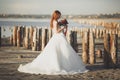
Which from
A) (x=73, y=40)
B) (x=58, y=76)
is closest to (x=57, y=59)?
(x=58, y=76)

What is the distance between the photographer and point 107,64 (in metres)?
18.5

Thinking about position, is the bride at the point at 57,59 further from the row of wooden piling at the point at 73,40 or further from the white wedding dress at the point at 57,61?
the row of wooden piling at the point at 73,40

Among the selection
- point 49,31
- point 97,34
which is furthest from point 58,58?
point 97,34

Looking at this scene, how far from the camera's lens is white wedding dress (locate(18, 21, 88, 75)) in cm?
1669

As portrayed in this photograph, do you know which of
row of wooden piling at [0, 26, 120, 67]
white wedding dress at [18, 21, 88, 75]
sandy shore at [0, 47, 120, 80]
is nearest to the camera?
sandy shore at [0, 47, 120, 80]

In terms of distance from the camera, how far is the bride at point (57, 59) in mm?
16703

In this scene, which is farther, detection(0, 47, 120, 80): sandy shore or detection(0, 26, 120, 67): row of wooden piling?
detection(0, 26, 120, 67): row of wooden piling

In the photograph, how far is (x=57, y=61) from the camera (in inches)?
660

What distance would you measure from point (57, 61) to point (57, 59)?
0.09 meters

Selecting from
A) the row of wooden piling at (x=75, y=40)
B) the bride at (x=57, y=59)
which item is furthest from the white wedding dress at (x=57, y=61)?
the row of wooden piling at (x=75, y=40)

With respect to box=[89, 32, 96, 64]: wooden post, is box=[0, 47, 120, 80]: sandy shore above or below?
below

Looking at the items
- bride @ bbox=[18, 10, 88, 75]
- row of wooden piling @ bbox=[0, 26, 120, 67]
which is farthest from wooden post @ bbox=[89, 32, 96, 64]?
bride @ bbox=[18, 10, 88, 75]

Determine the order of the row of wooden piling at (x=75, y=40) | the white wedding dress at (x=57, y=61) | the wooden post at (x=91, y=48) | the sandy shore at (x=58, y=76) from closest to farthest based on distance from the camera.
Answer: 1. the sandy shore at (x=58, y=76)
2. the white wedding dress at (x=57, y=61)
3. the row of wooden piling at (x=75, y=40)
4. the wooden post at (x=91, y=48)

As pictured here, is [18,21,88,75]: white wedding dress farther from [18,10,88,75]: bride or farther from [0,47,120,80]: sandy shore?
[0,47,120,80]: sandy shore
